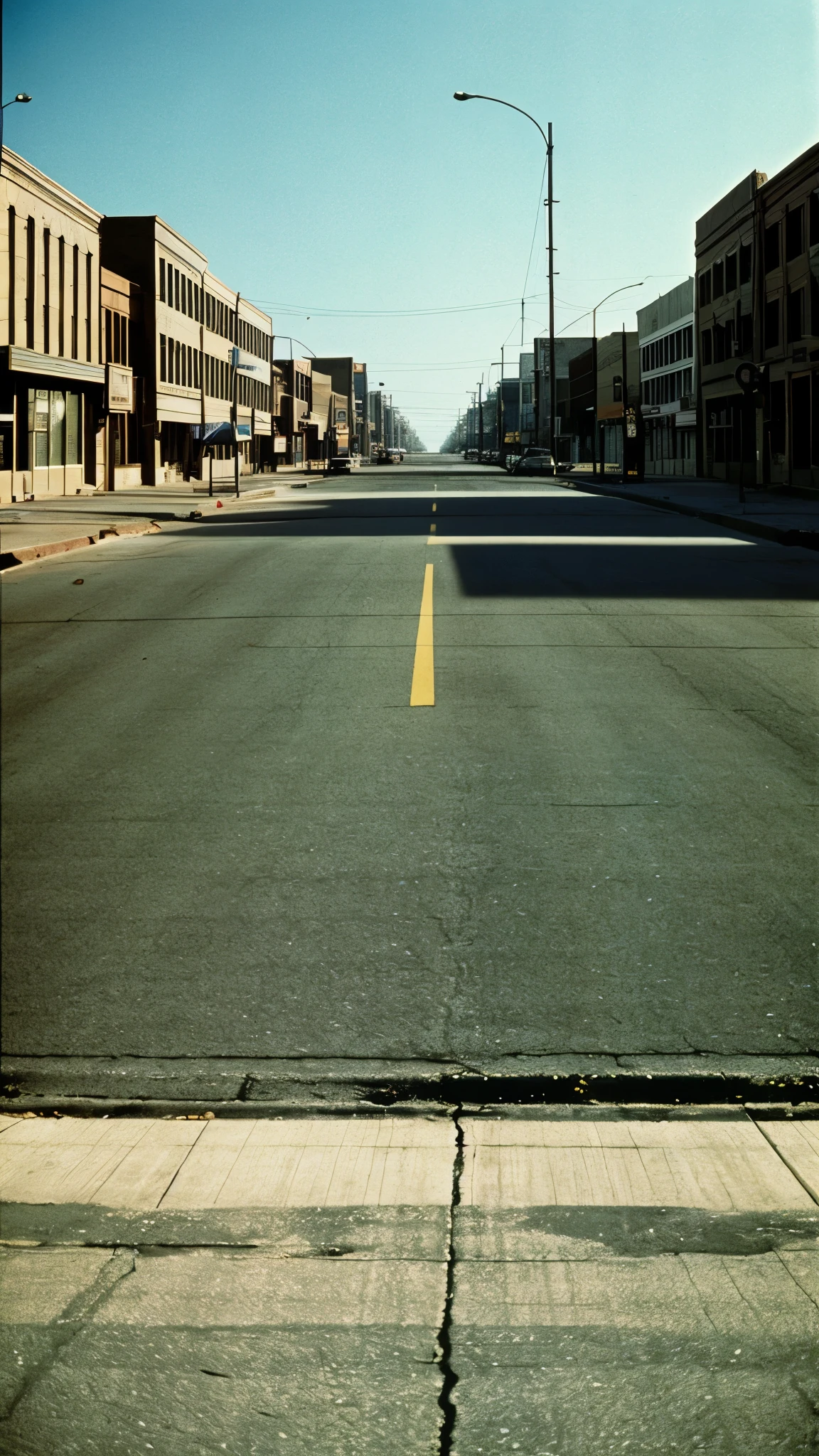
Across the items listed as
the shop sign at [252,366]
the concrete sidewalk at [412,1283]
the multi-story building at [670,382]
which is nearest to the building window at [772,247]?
the multi-story building at [670,382]

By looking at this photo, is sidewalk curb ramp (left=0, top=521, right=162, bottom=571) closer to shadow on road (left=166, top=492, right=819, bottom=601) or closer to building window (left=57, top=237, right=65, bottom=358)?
shadow on road (left=166, top=492, right=819, bottom=601)

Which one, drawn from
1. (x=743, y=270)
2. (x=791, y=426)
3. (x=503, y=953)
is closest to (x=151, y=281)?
(x=743, y=270)

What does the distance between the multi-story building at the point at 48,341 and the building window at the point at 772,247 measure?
22.9m

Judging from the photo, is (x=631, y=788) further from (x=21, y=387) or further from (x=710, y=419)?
(x=710, y=419)

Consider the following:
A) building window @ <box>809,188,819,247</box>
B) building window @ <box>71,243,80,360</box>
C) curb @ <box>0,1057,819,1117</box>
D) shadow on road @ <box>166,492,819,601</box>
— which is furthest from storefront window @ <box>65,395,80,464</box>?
curb @ <box>0,1057,819,1117</box>

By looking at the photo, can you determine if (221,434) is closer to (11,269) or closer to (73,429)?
(73,429)

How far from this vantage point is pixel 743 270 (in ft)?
176

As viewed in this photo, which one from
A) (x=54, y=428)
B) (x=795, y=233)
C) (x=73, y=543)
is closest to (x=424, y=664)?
(x=73, y=543)

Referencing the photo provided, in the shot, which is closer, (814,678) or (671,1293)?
(671,1293)

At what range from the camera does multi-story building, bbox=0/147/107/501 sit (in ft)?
130

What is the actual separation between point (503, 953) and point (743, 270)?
52.6 m

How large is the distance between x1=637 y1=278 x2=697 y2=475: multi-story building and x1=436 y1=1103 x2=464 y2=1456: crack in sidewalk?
64.9 meters

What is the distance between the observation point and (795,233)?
4591 cm

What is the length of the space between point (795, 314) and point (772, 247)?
4499 mm
